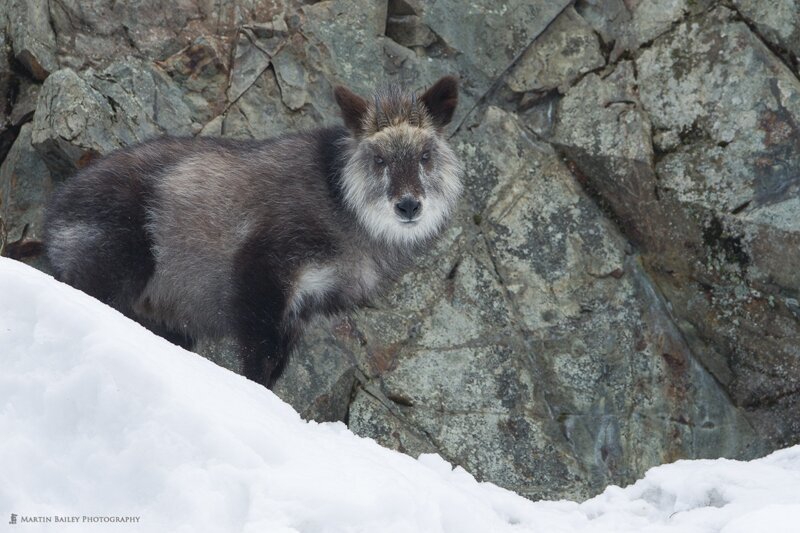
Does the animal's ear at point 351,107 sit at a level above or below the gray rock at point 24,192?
above

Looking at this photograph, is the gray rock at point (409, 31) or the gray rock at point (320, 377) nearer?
the gray rock at point (320, 377)

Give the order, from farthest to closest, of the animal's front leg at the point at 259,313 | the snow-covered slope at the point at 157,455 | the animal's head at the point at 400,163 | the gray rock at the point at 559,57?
the gray rock at the point at 559,57 < the animal's head at the point at 400,163 < the animal's front leg at the point at 259,313 < the snow-covered slope at the point at 157,455

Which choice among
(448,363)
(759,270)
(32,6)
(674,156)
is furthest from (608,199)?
(32,6)

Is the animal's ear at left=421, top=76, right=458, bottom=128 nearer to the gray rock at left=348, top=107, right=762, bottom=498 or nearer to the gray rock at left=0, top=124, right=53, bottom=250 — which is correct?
the gray rock at left=348, top=107, right=762, bottom=498

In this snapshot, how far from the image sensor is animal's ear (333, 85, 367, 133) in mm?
7723

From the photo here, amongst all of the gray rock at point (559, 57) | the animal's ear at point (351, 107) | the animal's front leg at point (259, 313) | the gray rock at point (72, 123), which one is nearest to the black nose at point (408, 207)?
the animal's ear at point (351, 107)

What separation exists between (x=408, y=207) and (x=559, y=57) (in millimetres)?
3779

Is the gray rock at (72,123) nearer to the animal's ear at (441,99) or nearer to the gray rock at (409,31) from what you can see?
the gray rock at (409,31)

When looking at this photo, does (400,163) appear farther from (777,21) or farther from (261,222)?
(777,21)

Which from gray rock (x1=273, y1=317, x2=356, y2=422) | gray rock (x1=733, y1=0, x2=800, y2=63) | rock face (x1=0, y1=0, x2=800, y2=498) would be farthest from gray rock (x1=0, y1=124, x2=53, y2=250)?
gray rock (x1=733, y1=0, x2=800, y2=63)

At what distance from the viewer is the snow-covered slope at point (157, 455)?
364cm

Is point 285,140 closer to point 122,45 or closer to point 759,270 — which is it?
point 122,45

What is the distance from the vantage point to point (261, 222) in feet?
24.5

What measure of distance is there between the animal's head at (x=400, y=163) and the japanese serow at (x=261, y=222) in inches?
0.5
